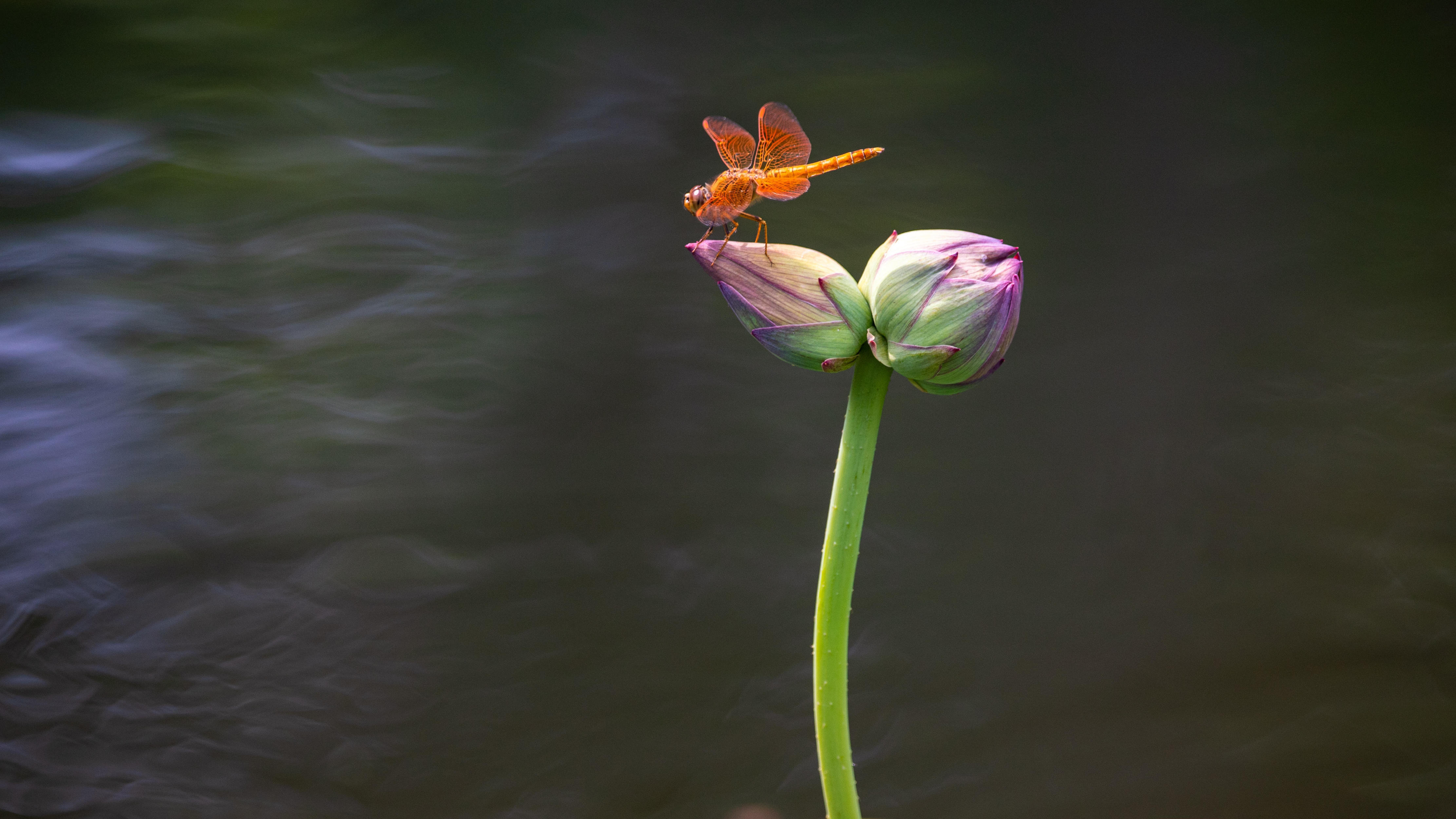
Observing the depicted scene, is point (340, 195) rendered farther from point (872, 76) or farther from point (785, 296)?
point (785, 296)

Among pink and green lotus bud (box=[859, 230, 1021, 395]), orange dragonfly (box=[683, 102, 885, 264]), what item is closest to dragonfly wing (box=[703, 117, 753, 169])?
orange dragonfly (box=[683, 102, 885, 264])

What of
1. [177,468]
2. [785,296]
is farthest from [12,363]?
[785,296]

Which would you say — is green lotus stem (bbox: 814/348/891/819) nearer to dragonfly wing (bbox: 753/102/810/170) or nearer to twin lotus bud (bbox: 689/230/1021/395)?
twin lotus bud (bbox: 689/230/1021/395)

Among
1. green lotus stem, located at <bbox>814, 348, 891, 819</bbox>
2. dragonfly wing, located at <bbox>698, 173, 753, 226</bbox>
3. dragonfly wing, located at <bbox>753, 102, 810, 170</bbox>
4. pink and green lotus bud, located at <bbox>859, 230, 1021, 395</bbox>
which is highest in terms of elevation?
dragonfly wing, located at <bbox>753, 102, 810, 170</bbox>

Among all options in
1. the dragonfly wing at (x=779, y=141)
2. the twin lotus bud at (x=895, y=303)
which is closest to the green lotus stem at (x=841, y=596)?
the twin lotus bud at (x=895, y=303)

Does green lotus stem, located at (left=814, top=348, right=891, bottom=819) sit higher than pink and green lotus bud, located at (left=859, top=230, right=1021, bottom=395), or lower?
lower

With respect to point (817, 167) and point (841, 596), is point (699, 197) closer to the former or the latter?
point (817, 167)
